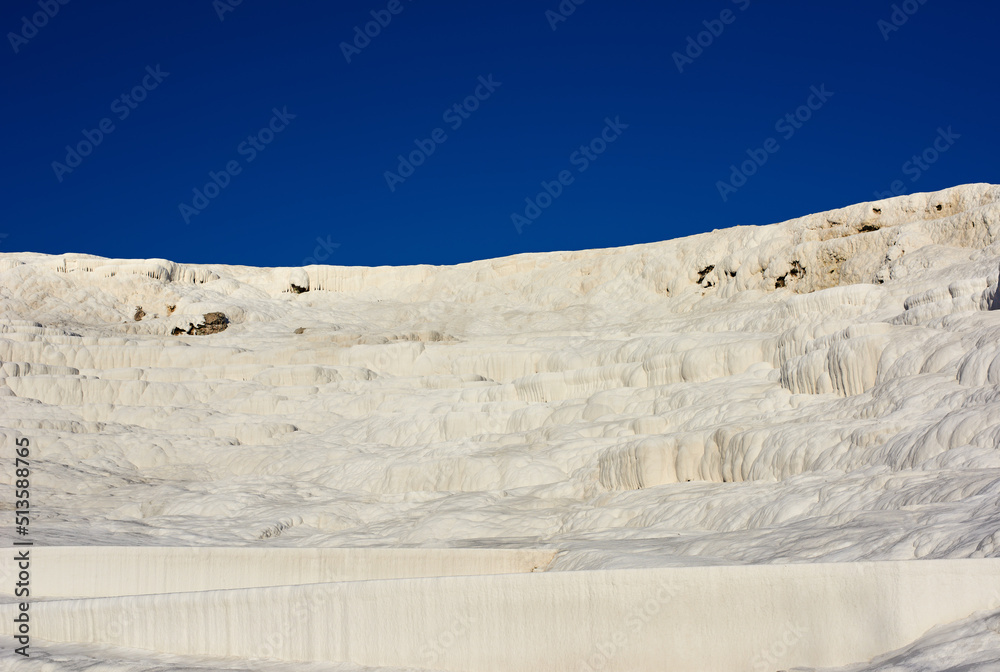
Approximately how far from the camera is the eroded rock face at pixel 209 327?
1635 inches

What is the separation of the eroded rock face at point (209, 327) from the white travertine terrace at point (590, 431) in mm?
345

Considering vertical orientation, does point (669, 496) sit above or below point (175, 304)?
below

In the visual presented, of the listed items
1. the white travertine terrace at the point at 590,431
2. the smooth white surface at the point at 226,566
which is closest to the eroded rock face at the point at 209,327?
the white travertine terrace at the point at 590,431

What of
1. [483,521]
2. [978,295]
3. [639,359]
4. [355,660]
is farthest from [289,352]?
[355,660]

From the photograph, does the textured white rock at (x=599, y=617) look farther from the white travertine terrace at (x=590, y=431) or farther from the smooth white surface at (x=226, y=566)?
the smooth white surface at (x=226, y=566)

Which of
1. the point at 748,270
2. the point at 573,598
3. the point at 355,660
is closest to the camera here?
the point at 573,598

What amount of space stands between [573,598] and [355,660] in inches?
92.0

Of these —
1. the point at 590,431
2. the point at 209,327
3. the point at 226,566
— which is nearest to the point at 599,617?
the point at 226,566

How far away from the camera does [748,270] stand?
1427 inches

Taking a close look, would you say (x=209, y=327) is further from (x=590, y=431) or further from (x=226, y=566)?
(x=226, y=566)

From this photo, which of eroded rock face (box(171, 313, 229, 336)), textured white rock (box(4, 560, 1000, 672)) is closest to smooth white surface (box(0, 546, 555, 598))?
textured white rock (box(4, 560, 1000, 672))

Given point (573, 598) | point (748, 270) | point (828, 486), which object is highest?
point (748, 270)

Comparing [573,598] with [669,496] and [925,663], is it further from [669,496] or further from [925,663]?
[669,496]

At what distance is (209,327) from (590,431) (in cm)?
2426
